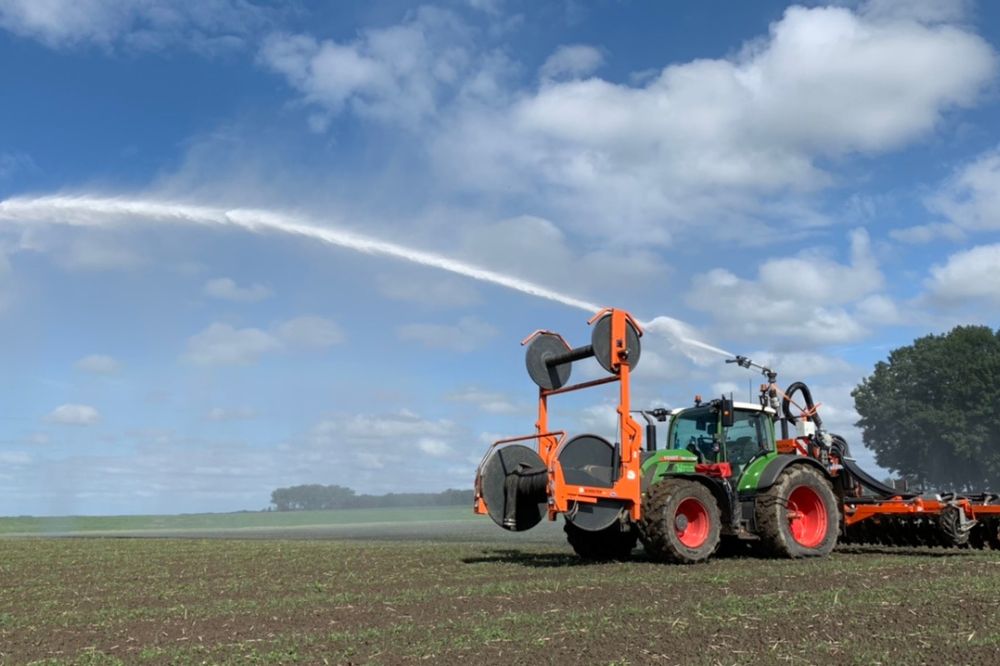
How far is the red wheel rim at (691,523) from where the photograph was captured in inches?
508

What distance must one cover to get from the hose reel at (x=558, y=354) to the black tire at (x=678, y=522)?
6.02 ft

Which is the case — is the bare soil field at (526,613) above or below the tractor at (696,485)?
below

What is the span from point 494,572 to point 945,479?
59.1 m

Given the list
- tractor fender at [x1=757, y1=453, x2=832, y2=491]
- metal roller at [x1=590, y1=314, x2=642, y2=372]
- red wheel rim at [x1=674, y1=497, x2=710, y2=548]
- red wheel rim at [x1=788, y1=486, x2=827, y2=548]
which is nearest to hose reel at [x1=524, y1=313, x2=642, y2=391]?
metal roller at [x1=590, y1=314, x2=642, y2=372]

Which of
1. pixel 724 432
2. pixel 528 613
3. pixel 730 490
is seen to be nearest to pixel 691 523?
pixel 730 490

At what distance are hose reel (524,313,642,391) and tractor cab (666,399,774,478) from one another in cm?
201

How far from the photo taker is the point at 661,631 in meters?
7.41

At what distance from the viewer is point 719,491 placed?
1323 centimetres

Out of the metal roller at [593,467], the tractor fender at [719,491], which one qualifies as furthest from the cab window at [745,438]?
the metal roller at [593,467]

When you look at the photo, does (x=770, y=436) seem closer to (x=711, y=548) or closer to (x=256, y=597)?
(x=711, y=548)

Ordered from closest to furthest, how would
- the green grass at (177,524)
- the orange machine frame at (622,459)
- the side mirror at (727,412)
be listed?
1. the orange machine frame at (622,459)
2. the side mirror at (727,412)
3. the green grass at (177,524)

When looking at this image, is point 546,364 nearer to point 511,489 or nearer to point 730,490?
point 511,489

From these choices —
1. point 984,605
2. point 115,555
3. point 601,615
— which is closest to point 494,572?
point 601,615

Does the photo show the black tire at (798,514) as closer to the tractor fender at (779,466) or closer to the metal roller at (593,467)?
the tractor fender at (779,466)
